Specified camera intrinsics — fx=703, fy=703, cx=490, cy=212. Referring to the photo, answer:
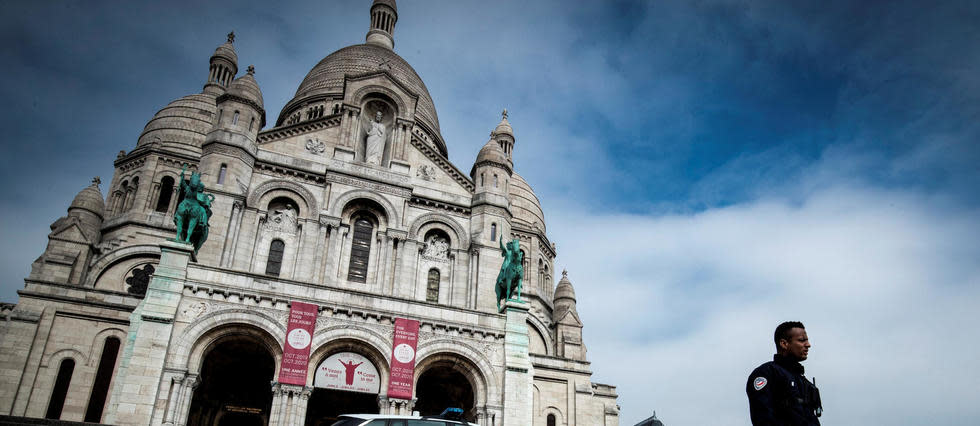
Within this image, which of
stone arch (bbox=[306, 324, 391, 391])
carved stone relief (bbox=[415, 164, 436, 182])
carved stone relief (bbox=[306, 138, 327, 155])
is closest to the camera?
stone arch (bbox=[306, 324, 391, 391])

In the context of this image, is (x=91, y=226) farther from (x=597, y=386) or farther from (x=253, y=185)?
(x=597, y=386)

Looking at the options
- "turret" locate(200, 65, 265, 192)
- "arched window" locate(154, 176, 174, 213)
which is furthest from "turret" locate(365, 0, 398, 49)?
"turret" locate(200, 65, 265, 192)

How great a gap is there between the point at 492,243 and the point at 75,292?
56.6 feet

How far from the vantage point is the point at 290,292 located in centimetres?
2325

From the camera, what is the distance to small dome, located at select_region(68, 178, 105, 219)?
3569 cm

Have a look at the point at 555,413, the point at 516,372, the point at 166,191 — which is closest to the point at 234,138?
the point at 166,191

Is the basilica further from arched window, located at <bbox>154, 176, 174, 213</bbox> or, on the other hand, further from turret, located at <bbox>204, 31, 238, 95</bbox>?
turret, located at <bbox>204, 31, 238, 95</bbox>

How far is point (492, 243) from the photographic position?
30.6 meters

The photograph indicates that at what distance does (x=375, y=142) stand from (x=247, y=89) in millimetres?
5875

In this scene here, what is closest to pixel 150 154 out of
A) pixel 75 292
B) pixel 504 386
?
pixel 75 292

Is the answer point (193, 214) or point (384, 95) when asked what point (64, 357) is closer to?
point (193, 214)

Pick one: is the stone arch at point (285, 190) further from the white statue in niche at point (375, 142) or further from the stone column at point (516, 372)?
the stone column at point (516, 372)

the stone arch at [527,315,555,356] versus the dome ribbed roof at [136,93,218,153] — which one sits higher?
the dome ribbed roof at [136,93,218,153]

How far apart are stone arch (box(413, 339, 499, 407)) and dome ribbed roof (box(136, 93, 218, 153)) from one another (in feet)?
76.3
